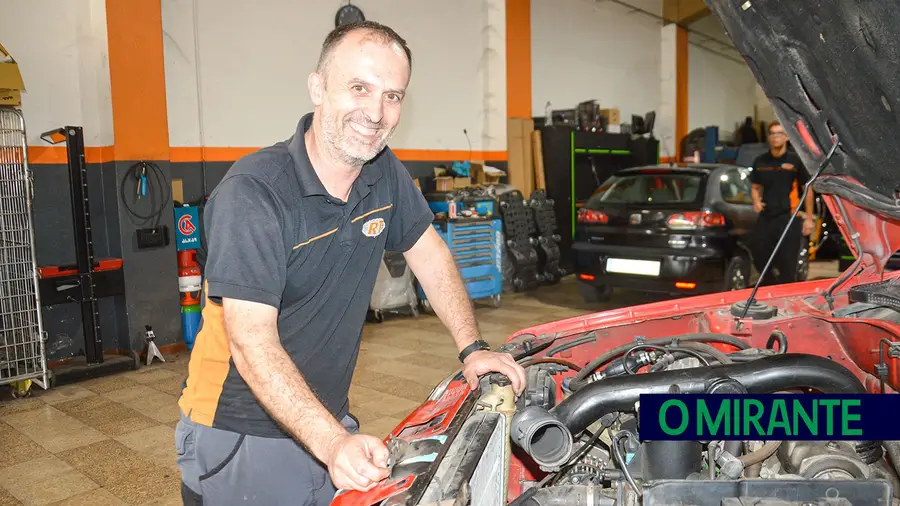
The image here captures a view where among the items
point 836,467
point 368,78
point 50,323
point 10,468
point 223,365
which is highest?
point 368,78

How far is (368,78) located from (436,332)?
4.90 m

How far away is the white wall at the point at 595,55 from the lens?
33.8 feet

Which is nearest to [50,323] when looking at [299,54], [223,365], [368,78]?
[299,54]

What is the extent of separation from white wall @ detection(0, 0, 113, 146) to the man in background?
5.82 m

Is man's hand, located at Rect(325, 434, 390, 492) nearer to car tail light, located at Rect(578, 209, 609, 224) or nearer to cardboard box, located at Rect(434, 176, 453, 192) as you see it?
car tail light, located at Rect(578, 209, 609, 224)

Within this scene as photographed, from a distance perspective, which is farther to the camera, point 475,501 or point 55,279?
point 55,279

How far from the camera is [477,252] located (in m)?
7.52

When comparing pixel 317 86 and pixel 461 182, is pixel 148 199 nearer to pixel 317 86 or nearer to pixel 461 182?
pixel 461 182

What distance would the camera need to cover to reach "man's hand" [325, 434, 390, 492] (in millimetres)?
1354

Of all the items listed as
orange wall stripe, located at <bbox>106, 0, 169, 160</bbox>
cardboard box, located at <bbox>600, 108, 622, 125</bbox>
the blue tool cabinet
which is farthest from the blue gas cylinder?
cardboard box, located at <bbox>600, 108, 622, 125</bbox>

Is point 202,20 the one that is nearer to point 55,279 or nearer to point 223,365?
point 55,279

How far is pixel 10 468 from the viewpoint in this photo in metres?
3.71

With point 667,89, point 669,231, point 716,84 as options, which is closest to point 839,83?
point 669,231

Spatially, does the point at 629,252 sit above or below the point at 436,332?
above
